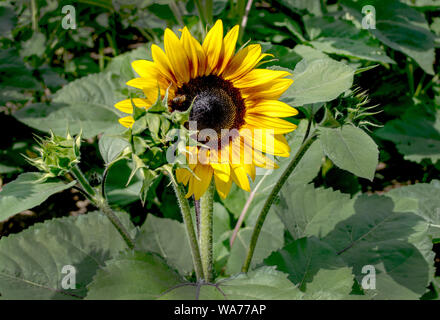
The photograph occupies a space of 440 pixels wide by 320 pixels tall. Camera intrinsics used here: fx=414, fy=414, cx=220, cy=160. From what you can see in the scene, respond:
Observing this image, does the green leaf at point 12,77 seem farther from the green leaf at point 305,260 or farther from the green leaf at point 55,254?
the green leaf at point 305,260

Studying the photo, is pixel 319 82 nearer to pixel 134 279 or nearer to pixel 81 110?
pixel 134 279

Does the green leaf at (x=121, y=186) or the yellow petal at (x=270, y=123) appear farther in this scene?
the green leaf at (x=121, y=186)

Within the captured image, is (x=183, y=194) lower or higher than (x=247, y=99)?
lower

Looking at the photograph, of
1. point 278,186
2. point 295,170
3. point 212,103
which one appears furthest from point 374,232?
point 212,103

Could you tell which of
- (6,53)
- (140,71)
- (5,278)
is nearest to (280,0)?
(6,53)

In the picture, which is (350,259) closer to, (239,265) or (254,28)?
(239,265)

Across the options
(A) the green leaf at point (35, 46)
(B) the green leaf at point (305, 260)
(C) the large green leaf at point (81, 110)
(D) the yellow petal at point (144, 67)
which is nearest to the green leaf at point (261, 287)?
(B) the green leaf at point (305, 260)

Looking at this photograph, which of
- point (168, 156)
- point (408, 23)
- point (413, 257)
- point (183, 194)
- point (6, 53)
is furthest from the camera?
point (408, 23)
